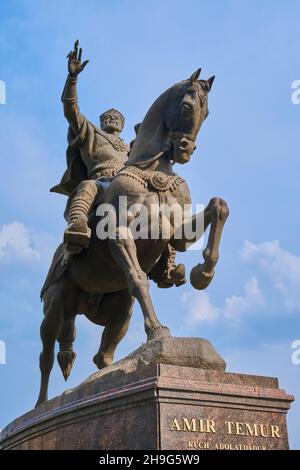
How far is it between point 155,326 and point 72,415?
3.99 ft

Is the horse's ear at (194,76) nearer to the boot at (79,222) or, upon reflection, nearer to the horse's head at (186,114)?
the horse's head at (186,114)

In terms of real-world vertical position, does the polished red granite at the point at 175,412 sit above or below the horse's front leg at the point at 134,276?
below

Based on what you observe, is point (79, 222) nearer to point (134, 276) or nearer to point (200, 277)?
point (134, 276)

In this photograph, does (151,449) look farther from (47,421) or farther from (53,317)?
(53,317)

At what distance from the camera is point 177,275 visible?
9.70 metres

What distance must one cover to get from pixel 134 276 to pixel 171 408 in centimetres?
189

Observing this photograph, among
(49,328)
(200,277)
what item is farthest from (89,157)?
(200,277)

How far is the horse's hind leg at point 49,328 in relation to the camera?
10.1 metres

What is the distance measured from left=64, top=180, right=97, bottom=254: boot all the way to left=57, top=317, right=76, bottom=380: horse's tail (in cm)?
178

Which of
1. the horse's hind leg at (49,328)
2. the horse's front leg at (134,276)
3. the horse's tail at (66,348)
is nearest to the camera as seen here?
the horse's front leg at (134,276)

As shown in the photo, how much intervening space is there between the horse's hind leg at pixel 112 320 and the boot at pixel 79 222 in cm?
141

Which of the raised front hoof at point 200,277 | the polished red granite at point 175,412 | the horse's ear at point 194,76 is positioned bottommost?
the polished red granite at point 175,412

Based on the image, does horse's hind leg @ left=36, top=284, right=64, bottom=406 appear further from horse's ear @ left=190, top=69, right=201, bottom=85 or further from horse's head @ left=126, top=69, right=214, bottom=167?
horse's ear @ left=190, top=69, right=201, bottom=85

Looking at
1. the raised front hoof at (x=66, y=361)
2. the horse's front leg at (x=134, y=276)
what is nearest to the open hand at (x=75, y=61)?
the horse's front leg at (x=134, y=276)
